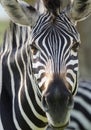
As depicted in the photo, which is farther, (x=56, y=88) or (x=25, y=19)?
(x=25, y=19)

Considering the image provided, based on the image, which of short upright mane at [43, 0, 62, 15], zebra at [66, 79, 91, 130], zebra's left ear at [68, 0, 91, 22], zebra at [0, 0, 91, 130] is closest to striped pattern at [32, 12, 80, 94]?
zebra at [0, 0, 91, 130]

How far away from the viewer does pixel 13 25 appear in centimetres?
605

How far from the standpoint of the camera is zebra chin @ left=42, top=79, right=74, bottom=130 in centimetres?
512

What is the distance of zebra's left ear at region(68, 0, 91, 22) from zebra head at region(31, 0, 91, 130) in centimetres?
10

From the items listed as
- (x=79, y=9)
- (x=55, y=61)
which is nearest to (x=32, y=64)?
(x=55, y=61)

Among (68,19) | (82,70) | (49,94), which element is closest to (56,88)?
(49,94)

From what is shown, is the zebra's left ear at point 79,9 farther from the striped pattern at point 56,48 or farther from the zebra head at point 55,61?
the striped pattern at point 56,48

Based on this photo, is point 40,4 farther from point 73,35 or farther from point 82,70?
point 82,70

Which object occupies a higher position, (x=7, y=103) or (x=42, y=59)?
(x=42, y=59)

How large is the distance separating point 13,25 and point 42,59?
2.66 ft

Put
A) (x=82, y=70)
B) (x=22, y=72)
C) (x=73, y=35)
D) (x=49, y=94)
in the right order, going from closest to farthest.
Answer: (x=49, y=94) < (x=73, y=35) < (x=22, y=72) < (x=82, y=70)

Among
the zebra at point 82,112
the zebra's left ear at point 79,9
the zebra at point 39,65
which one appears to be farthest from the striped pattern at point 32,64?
the zebra at point 82,112

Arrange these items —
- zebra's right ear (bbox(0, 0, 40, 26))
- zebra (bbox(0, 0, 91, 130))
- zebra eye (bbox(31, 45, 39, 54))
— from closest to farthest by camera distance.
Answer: zebra (bbox(0, 0, 91, 130)) → zebra eye (bbox(31, 45, 39, 54)) → zebra's right ear (bbox(0, 0, 40, 26))

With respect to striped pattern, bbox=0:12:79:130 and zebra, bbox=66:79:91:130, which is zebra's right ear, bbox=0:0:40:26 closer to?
striped pattern, bbox=0:12:79:130
